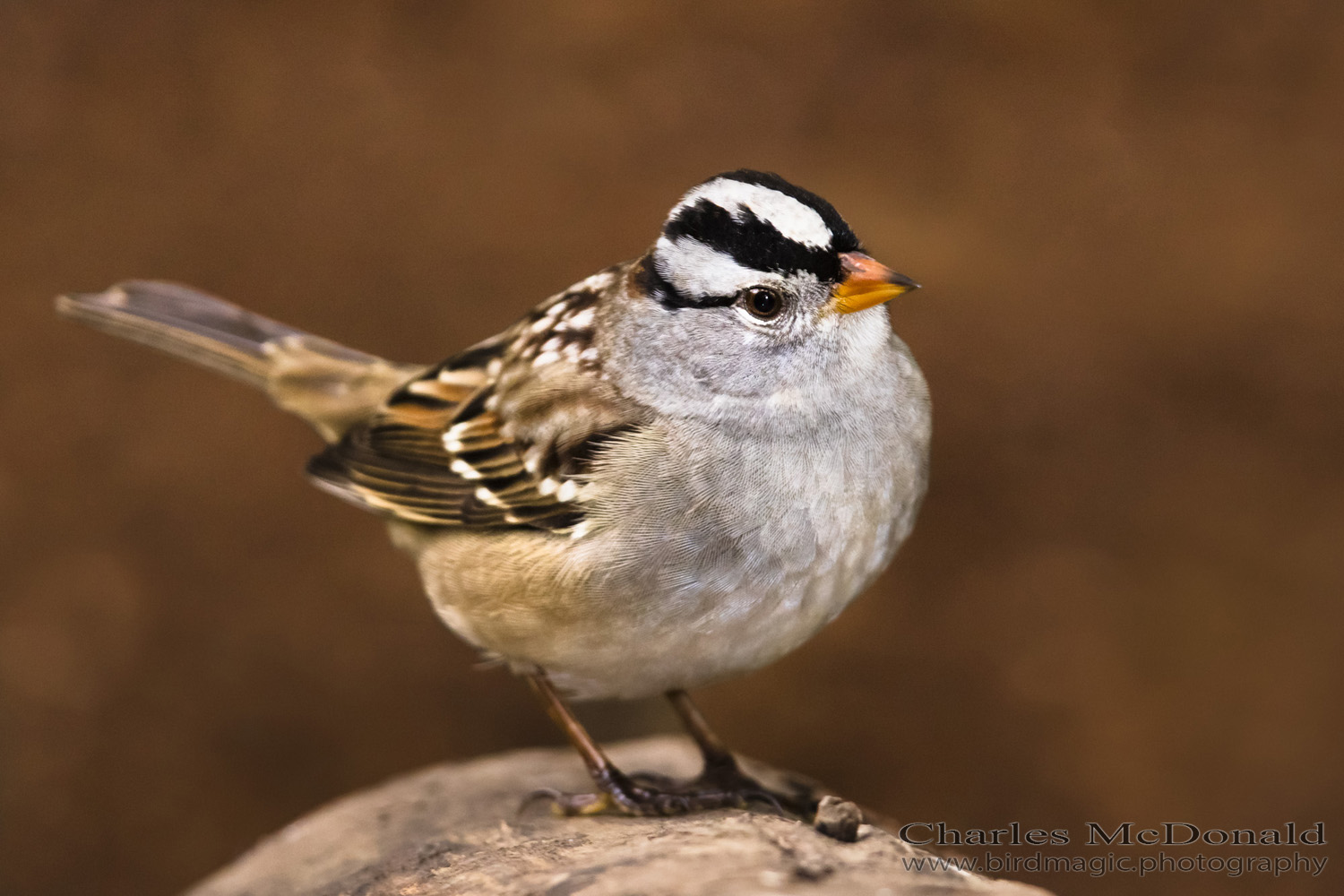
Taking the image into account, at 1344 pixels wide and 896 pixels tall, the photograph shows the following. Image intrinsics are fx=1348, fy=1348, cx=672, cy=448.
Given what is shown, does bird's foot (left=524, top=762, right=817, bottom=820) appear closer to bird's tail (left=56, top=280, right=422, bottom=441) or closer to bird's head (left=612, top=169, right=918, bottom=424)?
bird's head (left=612, top=169, right=918, bottom=424)

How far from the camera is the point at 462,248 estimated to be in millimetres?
4785

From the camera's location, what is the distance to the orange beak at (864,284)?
216 cm

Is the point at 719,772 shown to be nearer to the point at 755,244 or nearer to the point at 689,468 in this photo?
the point at 689,468

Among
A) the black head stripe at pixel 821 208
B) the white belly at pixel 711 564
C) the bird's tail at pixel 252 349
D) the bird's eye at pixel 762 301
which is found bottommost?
the white belly at pixel 711 564

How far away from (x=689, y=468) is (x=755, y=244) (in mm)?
387

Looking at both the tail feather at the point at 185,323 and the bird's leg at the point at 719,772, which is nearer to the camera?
the bird's leg at the point at 719,772

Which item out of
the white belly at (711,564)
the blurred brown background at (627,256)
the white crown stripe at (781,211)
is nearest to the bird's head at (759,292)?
the white crown stripe at (781,211)

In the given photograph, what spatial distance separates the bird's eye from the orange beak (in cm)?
9

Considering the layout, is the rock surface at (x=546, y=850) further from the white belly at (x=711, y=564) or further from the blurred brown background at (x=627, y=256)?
the blurred brown background at (x=627, y=256)

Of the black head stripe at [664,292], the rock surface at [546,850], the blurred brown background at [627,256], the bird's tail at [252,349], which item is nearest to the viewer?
the rock surface at [546,850]

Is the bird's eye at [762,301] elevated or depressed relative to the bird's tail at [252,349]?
depressed

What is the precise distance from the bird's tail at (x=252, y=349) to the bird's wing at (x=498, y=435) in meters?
0.17

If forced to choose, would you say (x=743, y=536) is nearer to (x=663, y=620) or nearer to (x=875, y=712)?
(x=663, y=620)

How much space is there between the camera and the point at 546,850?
7.64ft
